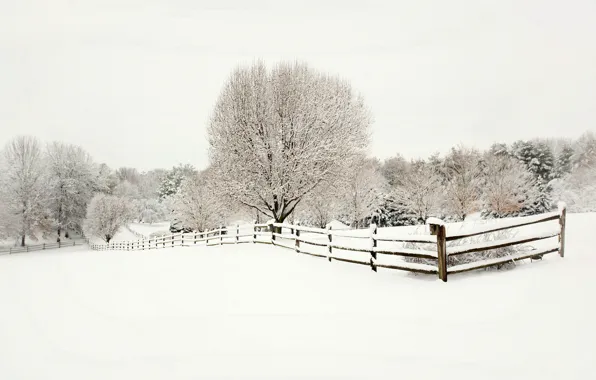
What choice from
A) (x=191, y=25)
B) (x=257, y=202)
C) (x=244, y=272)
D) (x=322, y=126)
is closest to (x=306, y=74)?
(x=322, y=126)

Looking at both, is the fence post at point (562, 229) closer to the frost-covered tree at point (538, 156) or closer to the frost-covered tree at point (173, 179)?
the frost-covered tree at point (538, 156)

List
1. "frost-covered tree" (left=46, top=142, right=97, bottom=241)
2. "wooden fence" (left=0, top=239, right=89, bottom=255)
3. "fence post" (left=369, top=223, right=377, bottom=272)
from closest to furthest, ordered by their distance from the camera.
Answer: "fence post" (left=369, top=223, right=377, bottom=272)
"wooden fence" (left=0, top=239, right=89, bottom=255)
"frost-covered tree" (left=46, top=142, right=97, bottom=241)

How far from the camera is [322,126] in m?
21.3

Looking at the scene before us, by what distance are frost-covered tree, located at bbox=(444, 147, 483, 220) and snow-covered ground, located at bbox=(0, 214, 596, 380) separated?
29.0 m

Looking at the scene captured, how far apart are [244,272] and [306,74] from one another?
51.9 feet

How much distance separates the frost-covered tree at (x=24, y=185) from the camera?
46250 millimetres

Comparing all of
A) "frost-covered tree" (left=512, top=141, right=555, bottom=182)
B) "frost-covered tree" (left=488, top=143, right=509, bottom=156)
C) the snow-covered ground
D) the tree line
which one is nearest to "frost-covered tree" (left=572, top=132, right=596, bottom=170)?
the tree line

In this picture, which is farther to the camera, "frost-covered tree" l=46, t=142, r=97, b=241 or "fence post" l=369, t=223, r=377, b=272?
"frost-covered tree" l=46, t=142, r=97, b=241

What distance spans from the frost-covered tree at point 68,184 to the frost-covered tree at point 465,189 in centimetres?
5754

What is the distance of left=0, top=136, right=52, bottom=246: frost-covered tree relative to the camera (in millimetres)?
46250

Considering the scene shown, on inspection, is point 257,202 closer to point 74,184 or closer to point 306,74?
point 306,74

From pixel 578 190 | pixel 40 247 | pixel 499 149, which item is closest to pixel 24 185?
pixel 40 247

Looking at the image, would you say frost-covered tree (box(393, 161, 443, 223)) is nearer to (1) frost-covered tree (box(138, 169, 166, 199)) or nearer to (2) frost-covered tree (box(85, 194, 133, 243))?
(2) frost-covered tree (box(85, 194, 133, 243))

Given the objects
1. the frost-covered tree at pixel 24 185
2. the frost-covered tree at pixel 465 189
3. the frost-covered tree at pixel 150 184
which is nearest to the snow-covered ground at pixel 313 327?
the frost-covered tree at pixel 465 189
